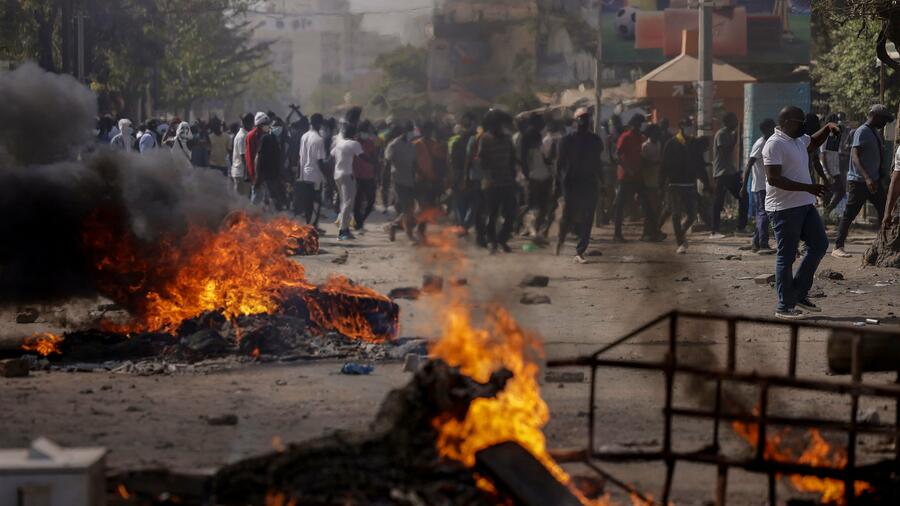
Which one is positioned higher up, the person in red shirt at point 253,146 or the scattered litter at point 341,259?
the person in red shirt at point 253,146

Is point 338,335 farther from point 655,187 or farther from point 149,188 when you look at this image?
point 655,187

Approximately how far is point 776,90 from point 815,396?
15.3 meters

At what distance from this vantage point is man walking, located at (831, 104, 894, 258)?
14.3 m

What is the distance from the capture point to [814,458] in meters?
6.12

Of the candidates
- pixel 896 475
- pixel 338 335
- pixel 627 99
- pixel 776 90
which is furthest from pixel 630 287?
pixel 627 99

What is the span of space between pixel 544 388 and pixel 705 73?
11.9 metres

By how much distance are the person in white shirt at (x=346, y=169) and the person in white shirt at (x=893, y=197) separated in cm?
761

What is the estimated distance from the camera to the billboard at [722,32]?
3102 centimetres

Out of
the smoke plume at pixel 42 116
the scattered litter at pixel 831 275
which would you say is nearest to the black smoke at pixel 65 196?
the smoke plume at pixel 42 116

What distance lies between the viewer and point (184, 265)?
1024 centimetres

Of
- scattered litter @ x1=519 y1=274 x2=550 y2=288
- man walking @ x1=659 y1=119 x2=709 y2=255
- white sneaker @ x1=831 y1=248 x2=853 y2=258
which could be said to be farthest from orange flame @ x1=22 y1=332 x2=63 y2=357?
man walking @ x1=659 y1=119 x2=709 y2=255

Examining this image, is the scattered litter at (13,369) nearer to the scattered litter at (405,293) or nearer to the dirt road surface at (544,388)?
the dirt road surface at (544,388)

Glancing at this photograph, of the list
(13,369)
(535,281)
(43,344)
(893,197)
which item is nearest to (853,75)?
(893,197)

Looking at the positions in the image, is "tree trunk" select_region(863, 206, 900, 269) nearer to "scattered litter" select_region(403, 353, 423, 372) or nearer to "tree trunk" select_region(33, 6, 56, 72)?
"scattered litter" select_region(403, 353, 423, 372)
